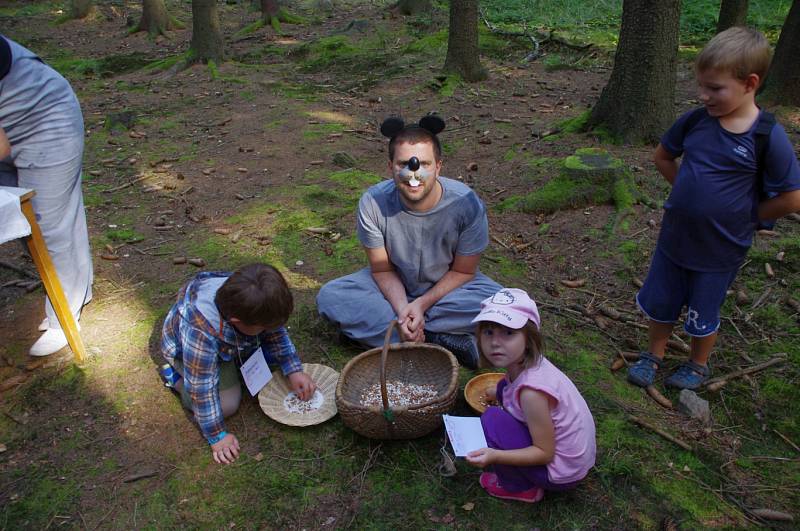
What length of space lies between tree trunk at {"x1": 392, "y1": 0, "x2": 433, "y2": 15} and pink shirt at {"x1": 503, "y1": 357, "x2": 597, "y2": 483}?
13593 millimetres

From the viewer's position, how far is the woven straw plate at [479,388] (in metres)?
2.90

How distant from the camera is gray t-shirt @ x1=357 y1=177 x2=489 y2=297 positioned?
3.25 m

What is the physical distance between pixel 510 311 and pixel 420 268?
48.9 inches

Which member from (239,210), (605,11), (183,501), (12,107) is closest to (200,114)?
(239,210)

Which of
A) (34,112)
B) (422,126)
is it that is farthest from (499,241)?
(34,112)

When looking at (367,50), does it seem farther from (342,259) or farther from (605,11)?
(342,259)

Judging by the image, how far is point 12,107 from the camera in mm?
3139

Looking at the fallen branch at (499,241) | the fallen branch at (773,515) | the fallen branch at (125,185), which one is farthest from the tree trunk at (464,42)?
the fallen branch at (773,515)

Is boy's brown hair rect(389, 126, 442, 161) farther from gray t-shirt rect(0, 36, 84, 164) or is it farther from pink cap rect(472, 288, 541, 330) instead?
gray t-shirt rect(0, 36, 84, 164)

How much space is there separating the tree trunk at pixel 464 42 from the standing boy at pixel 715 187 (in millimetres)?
6516

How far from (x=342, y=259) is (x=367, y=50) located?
8.14 meters

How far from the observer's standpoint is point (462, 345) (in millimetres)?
3336

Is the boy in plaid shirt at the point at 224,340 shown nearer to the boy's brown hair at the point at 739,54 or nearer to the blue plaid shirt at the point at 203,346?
the blue plaid shirt at the point at 203,346

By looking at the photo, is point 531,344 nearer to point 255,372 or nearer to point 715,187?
point 715,187
